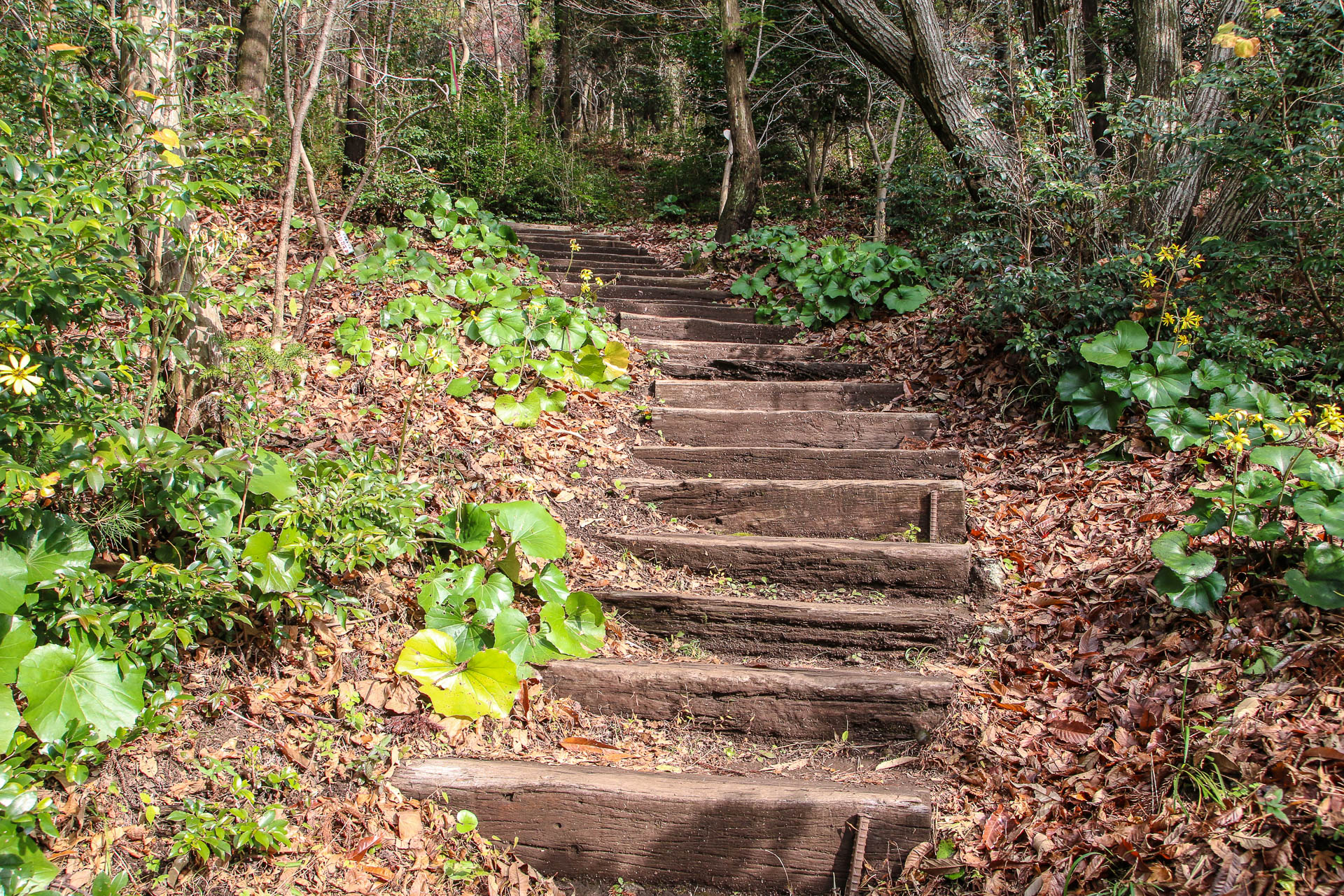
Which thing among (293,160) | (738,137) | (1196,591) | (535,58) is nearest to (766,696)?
(1196,591)

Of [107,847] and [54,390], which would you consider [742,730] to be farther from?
[54,390]

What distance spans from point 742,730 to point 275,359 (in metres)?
2.13

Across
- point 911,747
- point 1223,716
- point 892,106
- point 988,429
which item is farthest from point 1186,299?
point 892,106

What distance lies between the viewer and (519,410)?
12.4 feet

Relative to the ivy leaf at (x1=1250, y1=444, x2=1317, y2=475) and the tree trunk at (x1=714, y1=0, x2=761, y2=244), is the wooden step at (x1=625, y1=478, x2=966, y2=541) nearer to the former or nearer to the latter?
the ivy leaf at (x1=1250, y1=444, x2=1317, y2=475)

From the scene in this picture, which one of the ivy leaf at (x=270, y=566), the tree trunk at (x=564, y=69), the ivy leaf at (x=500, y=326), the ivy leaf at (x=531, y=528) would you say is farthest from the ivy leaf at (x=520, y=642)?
the tree trunk at (x=564, y=69)

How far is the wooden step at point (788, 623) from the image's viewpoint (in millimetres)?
2816

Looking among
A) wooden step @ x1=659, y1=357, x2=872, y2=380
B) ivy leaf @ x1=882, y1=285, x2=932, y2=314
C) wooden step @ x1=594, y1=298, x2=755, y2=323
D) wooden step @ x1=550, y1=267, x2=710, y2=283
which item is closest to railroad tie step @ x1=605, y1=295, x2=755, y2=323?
wooden step @ x1=594, y1=298, x2=755, y2=323

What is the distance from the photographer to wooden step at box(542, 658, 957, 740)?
99.3 inches

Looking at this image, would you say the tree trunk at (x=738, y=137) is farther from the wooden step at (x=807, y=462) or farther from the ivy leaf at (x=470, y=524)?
the ivy leaf at (x=470, y=524)

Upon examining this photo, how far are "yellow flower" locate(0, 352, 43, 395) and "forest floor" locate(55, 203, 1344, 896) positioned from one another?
902mm

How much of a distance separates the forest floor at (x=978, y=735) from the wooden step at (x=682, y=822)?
0.09 m

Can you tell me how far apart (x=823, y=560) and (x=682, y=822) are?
51.5 inches

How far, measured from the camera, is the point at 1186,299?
3592 millimetres
